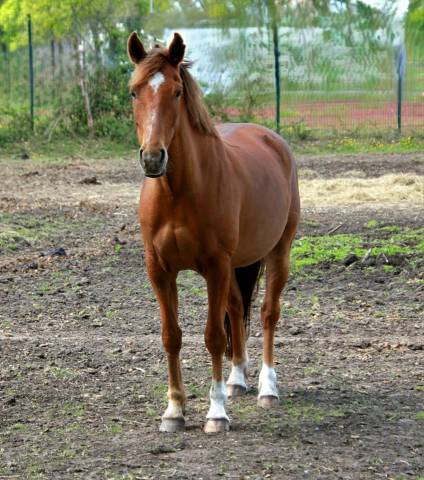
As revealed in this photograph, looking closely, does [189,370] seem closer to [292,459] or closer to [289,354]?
[289,354]

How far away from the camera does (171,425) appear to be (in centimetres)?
548

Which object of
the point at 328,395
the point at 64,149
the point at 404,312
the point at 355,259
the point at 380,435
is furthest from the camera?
the point at 64,149

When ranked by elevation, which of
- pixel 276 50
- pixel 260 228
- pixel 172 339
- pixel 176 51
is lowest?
pixel 172 339

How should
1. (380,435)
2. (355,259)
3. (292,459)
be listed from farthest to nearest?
(355,259) < (380,435) < (292,459)

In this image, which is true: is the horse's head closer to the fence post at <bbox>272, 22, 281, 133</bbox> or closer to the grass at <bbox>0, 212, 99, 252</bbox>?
the grass at <bbox>0, 212, 99, 252</bbox>

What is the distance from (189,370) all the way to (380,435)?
1679 millimetres

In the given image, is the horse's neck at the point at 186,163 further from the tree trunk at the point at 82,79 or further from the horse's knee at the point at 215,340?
the tree trunk at the point at 82,79

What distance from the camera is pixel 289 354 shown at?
7.07m

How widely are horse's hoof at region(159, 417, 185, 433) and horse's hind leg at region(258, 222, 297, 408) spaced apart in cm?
70

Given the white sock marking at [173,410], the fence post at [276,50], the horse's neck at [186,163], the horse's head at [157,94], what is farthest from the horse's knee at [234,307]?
the fence post at [276,50]

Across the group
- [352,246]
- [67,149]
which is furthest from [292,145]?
[352,246]

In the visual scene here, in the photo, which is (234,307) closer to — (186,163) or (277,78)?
(186,163)

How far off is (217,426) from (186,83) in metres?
1.80

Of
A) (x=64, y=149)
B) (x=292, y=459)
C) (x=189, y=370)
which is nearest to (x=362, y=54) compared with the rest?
(x=64, y=149)
